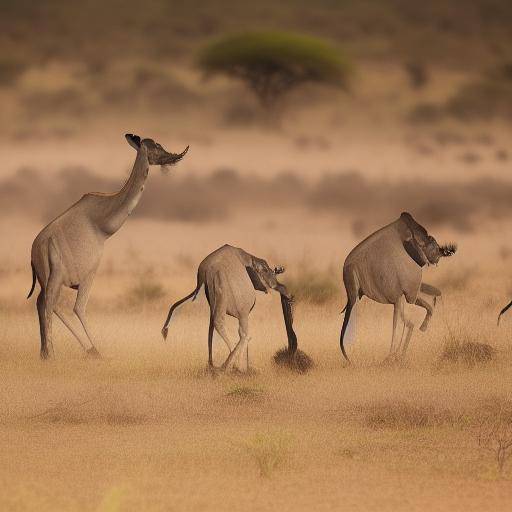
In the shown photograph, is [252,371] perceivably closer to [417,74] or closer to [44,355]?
[44,355]

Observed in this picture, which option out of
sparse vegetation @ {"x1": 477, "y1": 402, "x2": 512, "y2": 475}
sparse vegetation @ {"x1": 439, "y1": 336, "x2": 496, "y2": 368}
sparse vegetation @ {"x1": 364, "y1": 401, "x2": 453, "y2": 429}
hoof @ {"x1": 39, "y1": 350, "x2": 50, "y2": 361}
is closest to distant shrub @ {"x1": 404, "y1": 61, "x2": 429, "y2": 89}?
sparse vegetation @ {"x1": 439, "y1": 336, "x2": 496, "y2": 368}

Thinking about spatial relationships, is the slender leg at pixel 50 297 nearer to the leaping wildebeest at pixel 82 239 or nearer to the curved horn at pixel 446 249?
the leaping wildebeest at pixel 82 239

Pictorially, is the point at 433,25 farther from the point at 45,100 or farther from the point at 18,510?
the point at 18,510

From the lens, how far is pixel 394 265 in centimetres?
1201

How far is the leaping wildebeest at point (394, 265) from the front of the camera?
12.0 meters

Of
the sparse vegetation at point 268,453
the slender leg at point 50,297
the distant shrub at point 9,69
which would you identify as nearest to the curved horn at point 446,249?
the slender leg at point 50,297

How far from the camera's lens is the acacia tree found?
4222 centimetres

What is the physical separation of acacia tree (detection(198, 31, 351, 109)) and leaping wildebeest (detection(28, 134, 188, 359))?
98.8ft

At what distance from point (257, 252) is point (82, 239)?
47.4ft

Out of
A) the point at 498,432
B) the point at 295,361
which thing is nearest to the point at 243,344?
the point at 295,361

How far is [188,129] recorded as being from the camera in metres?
49.0

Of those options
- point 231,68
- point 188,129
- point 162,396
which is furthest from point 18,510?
point 188,129

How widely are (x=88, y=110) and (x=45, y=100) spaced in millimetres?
1681

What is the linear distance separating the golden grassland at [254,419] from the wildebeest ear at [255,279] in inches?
18.9
